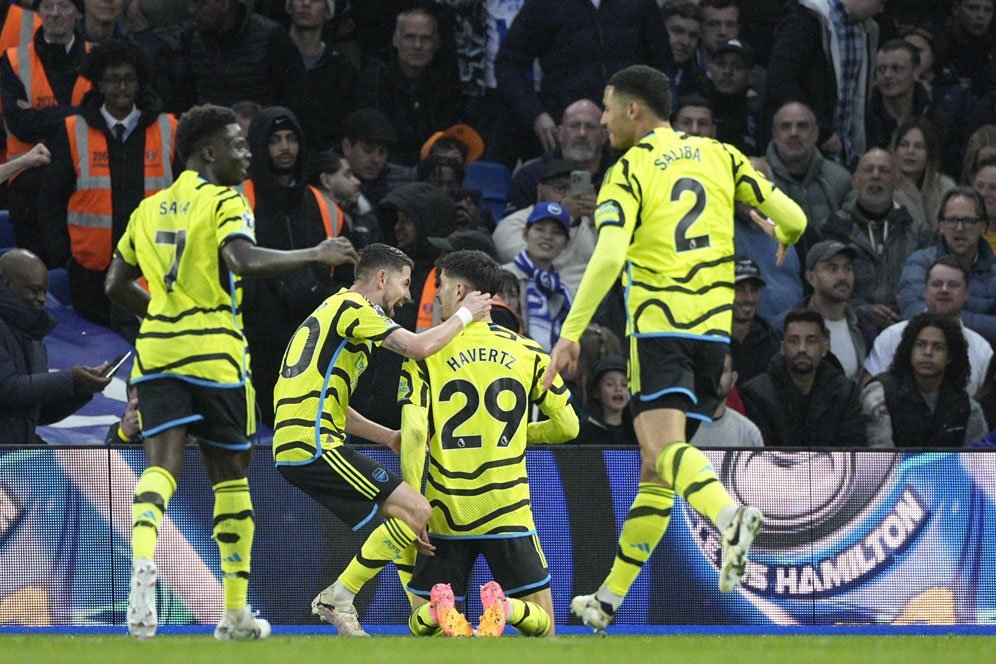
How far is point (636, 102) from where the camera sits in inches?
303

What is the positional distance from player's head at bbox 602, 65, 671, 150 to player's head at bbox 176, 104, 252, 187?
175 centimetres

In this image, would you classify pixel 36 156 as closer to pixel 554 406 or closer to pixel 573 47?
pixel 554 406

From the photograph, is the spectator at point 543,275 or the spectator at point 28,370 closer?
the spectator at point 28,370

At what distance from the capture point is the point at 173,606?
392 inches

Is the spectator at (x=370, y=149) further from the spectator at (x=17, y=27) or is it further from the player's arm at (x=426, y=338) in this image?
the player's arm at (x=426, y=338)

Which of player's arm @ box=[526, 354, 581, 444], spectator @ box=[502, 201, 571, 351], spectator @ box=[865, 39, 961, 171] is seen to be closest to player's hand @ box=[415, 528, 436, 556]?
player's arm @ box=[526, 354, 581, 444]

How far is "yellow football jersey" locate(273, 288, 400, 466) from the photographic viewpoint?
8250mm

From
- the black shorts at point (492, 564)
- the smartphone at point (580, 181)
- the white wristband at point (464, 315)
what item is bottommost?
the black shorts at point (492, 564)

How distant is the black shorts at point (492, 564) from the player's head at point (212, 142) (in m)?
2.02

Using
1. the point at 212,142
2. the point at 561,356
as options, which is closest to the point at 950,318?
the point at 561,356

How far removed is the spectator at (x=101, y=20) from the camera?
1280cm

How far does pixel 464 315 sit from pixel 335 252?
2.71ft

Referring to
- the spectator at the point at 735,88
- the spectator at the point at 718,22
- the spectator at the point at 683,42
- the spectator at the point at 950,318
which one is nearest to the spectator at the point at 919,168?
the spectator at the point at 735,88

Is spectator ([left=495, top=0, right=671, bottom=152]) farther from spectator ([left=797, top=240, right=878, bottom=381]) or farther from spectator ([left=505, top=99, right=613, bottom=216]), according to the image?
spectator ([left=797, top=240, right=878, bottom=381])
